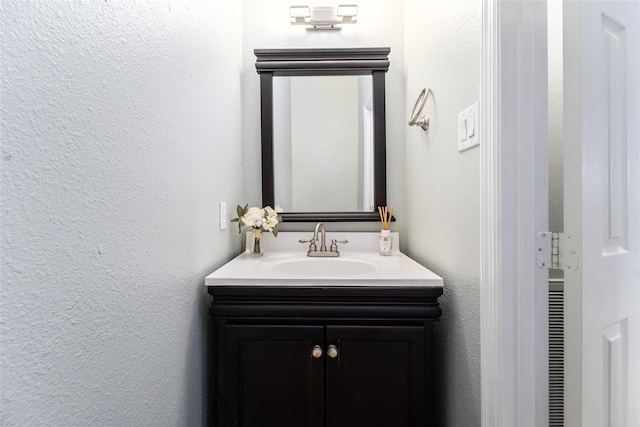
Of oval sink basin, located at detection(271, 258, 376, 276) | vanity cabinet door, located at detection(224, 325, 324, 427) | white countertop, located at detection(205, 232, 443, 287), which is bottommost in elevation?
vanity cabinet door, located at detection(224, 325, 324, 427)

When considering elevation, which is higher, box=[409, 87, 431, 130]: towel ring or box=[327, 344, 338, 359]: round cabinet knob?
box=[409, 87, 431, 130]: towel ring

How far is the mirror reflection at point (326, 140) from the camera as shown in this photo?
1454 millimetres

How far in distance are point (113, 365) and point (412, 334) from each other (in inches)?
30.4

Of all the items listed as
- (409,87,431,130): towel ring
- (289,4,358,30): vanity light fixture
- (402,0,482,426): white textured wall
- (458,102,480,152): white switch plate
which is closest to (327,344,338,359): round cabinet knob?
(402,0,482,426): white textured wall

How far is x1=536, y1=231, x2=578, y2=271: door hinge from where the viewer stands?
665mm

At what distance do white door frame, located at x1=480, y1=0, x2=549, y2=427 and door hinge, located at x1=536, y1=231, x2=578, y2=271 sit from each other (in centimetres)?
2

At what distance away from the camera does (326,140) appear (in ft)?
4.76

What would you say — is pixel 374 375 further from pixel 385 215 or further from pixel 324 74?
pixel 324 74

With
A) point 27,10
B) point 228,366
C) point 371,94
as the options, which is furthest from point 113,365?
point 371,94

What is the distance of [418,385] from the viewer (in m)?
0.88

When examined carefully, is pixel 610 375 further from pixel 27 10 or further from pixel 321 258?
pixel 27 10

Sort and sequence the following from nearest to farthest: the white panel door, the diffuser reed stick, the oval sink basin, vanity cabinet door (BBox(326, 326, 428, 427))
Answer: the white panel door, vanity cabinet door (BBox(326, 326, 428, 427)), the oval sink basin, the diffuser reed stick

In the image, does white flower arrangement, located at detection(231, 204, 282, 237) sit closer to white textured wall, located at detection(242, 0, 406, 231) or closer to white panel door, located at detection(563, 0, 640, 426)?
white textured wall, located at detection(242, 0, 406, 231)

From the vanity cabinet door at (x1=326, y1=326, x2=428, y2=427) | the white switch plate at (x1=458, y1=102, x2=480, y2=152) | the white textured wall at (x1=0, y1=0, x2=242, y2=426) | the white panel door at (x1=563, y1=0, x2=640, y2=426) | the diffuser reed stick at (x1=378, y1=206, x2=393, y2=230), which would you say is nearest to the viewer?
the white textured wall at (x1=0, y1=0, x2=242, y2=426)
